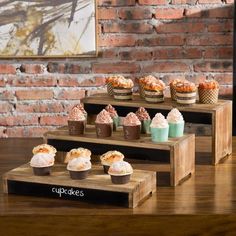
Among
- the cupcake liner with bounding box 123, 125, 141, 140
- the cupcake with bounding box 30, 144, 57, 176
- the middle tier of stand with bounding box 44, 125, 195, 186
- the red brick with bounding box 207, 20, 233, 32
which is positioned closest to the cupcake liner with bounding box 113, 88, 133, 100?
the middle tier of stand with bounding box 44, 125, 195, 186

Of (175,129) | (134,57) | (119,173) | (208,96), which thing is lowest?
(119,173)

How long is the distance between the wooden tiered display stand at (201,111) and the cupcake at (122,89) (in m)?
0.03

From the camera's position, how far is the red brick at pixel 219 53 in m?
4.05

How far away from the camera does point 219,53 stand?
405cm

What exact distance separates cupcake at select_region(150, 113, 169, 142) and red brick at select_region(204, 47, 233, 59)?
4.77 ft

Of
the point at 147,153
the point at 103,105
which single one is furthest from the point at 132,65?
the point at 147,153

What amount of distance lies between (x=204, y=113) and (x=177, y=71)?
4.01ft

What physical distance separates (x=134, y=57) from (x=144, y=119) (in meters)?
1.33

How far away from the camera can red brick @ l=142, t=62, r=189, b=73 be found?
4.06 metres

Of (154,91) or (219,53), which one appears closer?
(154,91)

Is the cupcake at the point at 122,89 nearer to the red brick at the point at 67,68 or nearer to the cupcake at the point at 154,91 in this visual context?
the cupcake at the point at 154,91

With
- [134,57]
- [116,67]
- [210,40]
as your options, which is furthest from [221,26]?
[116,67]

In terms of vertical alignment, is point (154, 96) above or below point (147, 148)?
above

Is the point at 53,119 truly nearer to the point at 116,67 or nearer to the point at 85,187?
the point at 116,67
